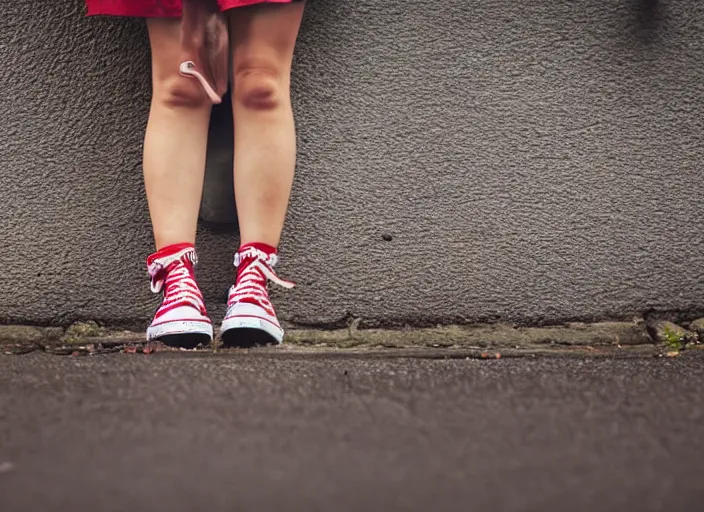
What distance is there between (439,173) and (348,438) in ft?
3.03

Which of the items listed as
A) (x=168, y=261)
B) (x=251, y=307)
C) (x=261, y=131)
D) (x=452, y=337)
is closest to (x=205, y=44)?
(x=261, y=131)

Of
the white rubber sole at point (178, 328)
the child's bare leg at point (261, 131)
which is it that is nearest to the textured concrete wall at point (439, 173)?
the child's bare leg at point (261, 131)

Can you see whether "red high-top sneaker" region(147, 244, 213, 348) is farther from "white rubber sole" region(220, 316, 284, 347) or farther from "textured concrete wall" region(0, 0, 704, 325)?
"textured concrete wall" region(0, 0, 704, 325)

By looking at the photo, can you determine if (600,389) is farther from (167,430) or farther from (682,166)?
(682,166)

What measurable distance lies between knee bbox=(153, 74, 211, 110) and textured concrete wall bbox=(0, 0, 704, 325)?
22 centimetres

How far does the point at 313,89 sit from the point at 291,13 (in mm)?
255

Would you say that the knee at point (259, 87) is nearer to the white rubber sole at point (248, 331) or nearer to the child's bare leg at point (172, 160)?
the child's bare leg at point (172, 160)

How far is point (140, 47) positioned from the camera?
167 centimetres

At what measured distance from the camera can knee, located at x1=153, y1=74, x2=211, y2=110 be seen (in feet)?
4.83

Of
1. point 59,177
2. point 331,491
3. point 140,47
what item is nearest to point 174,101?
point 140,47

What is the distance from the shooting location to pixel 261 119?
1480mm

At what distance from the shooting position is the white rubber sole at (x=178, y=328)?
1352 mm

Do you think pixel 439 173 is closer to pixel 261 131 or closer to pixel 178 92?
pixel 261 131

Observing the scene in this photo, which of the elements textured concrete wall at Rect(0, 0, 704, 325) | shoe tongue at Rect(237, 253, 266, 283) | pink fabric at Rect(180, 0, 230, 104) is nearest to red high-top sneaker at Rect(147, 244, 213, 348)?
shoe tongue at Rect(237, 253, 266, 283)
